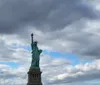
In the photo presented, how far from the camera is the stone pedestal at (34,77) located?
120000 mm

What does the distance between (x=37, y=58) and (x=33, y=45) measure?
3214 mm

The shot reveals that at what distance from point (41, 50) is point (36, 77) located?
7.30 meters

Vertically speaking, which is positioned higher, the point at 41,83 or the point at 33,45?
the point at 33,45

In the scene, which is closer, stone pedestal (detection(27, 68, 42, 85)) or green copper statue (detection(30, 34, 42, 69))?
stone pedestal (detection(27, 68, 42, 85))

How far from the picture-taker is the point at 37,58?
12362 centimetres

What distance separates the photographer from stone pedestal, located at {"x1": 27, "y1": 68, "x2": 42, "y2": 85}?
394 ft

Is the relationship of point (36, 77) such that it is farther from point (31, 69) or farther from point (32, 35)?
point (32, 35)

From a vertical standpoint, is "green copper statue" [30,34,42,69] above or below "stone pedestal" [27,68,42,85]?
above

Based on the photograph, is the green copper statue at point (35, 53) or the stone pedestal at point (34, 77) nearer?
the stone pedestal at point (34, 77)

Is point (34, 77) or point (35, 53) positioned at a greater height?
point (35, 53)

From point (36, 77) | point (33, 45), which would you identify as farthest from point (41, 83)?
point (33, 45)

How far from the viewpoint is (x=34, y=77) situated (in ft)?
395

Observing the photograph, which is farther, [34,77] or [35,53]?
[35,53]

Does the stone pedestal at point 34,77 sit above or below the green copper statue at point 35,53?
below
